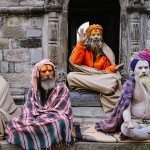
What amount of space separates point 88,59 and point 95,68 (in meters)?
0.17

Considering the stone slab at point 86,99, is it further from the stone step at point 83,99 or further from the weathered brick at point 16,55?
the weathered brick at point 16,55

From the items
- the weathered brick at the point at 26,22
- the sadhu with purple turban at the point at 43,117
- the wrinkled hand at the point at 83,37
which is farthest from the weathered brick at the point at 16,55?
the sadhu with purple turban at the point at 43,117

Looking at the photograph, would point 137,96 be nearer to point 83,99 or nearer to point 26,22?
point 83,99

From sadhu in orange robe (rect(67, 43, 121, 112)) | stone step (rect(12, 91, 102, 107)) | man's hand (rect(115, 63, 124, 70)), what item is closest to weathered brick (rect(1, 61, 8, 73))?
stone step (rect(12, 91, 102, 107))

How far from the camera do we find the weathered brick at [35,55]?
9.53 m

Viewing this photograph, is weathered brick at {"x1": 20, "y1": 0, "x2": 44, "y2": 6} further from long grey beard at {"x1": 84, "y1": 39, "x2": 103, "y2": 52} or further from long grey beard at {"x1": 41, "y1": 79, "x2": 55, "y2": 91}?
long grey beard at {"x1": 41, "y1": 79, "x2": 55, "y2": 91}

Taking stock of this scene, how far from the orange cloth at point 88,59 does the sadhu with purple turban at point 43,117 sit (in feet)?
6.14

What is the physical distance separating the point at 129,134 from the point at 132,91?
1.70 ft

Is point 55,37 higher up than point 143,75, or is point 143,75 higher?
point 55,37

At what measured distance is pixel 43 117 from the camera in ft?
23.7

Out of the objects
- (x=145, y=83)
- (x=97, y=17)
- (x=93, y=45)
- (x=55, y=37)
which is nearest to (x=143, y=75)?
(x=145, y=83)

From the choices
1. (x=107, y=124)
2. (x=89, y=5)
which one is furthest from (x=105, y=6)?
(x=107, y=124)

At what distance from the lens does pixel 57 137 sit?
23.4 feet

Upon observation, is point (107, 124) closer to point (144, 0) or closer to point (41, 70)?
point (41, 70)
